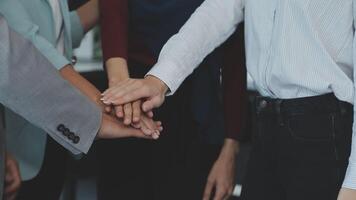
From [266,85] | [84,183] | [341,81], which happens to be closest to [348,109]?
[341,81]

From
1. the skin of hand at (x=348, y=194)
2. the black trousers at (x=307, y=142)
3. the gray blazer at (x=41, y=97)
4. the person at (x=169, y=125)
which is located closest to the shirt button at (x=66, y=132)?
the gray blazer at (x=41, y=97)

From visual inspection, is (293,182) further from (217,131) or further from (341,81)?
(217,131)

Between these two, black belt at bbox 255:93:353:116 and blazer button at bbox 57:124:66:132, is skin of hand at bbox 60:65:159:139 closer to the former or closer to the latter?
blazer button at bbox 57:124:66:132

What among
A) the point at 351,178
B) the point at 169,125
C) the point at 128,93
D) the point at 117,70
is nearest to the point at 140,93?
the point at 128,93

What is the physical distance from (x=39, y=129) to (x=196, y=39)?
415 mm

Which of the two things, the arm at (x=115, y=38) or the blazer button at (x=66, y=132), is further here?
the arm at (x=115, y=38)

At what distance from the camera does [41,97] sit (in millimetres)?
1104

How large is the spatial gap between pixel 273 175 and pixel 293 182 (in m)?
0.07

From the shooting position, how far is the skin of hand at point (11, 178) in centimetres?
122

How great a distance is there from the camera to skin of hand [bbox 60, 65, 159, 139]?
4.04ft

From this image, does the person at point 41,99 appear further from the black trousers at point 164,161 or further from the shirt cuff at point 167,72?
the black trousers at point 164,161

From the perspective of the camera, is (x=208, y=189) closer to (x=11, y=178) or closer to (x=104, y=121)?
(x=104, y=121)

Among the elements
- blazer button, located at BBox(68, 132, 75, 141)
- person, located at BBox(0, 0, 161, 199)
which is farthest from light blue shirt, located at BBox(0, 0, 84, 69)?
blazer button, located at BBox(68, 132, 75, 141)

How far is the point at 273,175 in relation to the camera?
121cm
